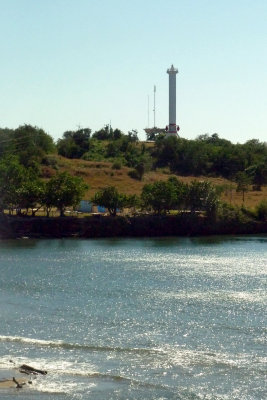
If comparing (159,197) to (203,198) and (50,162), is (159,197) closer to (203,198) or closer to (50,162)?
(203,198)

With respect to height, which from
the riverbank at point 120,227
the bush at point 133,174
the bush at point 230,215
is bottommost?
the riverbank at point 120,227

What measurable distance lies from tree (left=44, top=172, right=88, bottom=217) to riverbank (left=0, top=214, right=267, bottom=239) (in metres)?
2.76

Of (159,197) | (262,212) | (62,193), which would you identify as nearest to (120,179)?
(159,197)

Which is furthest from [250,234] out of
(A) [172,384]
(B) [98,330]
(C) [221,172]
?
(A) [172,384]

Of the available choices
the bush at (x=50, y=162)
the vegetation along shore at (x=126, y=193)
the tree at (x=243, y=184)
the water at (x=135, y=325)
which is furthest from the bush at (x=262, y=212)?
the bush at (x=50, y=162)

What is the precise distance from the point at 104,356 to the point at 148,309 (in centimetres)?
1286

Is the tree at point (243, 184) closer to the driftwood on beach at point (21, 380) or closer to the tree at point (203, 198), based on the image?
the tree at point (203, 198)

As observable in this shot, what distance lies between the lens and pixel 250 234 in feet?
389

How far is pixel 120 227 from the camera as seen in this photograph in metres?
113

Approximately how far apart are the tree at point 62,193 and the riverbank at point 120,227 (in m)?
2.76

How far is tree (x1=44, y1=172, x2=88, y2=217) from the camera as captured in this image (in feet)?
372

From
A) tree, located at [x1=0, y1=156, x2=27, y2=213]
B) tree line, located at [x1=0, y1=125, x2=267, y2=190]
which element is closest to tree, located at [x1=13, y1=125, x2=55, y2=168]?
tree line, located at [x1=0, y1=125, x2=267, y2=190]

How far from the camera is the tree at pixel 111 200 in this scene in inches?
4594

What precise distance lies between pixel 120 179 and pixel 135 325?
93.8 metres
